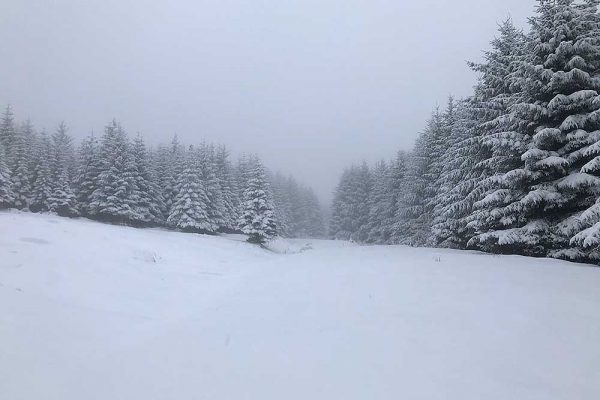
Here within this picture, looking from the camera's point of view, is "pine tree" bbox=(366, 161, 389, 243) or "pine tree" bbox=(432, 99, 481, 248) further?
"pine tree" bbox=(366, 161, 389, 243)

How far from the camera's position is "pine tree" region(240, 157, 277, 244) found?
132 ft

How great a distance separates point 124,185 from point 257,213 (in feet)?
55.6

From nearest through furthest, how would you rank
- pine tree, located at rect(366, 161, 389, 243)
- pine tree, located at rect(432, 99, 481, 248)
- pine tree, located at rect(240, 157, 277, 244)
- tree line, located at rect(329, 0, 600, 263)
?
1. tree line, located at rect(329, 0, 600, 263)
2. pine tree, located at rect(432, 99, 481, 248)
3. pine tree, located at rect(240, 157, 277, 244)
4. pine tree, located at rect(366, 161, 389, 243)

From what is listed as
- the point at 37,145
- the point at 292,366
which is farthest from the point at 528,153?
the point at 37,145

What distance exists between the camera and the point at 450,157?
Answer: 26391mm

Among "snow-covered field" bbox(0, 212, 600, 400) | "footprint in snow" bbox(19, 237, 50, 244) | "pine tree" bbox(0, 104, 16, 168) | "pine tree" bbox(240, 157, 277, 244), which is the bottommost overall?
"snow-covered field" bbox(0, 212, 600, 400)

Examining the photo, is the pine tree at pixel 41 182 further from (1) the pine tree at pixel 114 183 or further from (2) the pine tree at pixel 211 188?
(2) the pine tree at pixel 211 188

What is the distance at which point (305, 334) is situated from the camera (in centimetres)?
692

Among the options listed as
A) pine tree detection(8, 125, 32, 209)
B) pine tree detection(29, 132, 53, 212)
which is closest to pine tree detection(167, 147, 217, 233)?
pine tree detection(29, 132, 53, 212)

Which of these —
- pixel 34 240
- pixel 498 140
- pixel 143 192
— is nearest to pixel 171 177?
pixel 143 192

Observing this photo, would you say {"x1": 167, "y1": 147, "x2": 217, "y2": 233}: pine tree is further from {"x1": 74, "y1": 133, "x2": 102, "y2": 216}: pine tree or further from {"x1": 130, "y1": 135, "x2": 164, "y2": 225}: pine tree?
{"x1": 74, "y1": 133, "x2": 102, "y2": 216}: pine tree

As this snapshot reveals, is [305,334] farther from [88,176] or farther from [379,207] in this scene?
[88,176]

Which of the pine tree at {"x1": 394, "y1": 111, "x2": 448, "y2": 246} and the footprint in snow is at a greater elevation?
the pine tree at {"x1": 394, "y1": 111, "x2": 448, "y2": 246}

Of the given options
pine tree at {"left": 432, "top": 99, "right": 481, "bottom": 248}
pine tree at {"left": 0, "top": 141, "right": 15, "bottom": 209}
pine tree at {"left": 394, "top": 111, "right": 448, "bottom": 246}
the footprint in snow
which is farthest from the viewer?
pine tree at {"left": 0, "top": 141, "right": 15, "bottom": 209}
